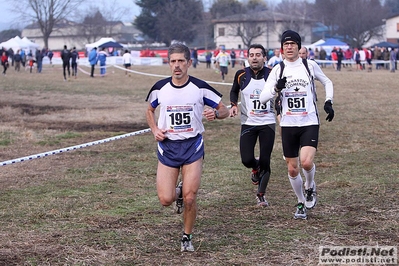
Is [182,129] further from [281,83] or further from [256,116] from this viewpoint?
[256,116]

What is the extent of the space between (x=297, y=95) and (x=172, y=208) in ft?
7.01

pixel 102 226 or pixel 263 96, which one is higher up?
pixel 263 96

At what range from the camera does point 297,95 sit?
7.82 metres

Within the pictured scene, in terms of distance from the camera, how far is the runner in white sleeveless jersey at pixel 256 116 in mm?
8695

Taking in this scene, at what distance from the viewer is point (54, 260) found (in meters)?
6.40

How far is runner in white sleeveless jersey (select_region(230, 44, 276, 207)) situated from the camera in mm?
8695

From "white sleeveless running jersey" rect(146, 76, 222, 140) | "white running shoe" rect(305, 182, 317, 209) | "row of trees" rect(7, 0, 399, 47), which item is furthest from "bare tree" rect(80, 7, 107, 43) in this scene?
"white sleeveless running jersey" rect(146, 76, 222, 140)

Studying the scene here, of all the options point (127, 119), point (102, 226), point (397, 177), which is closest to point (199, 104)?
point (102, 226)

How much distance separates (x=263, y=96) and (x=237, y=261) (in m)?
2.29

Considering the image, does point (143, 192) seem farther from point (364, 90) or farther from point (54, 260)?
point (364, 90)

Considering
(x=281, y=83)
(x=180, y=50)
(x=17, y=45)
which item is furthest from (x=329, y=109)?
(x=17, y=45)

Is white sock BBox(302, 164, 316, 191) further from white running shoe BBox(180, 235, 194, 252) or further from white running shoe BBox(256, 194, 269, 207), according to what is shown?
white running shoe BBox(180, 235, 194, 252)

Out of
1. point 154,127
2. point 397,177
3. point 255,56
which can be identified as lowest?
point 397,177

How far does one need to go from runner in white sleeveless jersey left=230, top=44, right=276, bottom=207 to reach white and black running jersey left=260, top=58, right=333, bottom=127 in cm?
77
